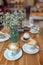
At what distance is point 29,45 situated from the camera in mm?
1479

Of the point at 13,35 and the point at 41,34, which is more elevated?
the point at 13,35

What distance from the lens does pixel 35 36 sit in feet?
6.08

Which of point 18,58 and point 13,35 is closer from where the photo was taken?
point 18,58

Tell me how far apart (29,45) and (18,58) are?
243 mm

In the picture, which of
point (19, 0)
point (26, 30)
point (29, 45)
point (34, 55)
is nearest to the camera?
point (34, 55)

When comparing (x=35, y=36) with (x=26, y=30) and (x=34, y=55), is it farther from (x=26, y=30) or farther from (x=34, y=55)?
(x=34, y=55)

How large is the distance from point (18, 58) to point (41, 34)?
0.74 m

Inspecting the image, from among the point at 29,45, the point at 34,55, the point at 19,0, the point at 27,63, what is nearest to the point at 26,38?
the point at 29,45

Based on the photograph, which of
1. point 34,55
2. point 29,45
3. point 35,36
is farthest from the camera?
point 35,36

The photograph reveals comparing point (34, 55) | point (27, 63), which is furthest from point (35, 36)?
point (27, 63)

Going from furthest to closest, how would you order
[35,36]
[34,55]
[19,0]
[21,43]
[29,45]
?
[19,0], [35,36], [21,43], [29,45], [34,55]

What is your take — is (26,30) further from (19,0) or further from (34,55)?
(19,0)

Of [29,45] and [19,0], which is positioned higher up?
[29,45]

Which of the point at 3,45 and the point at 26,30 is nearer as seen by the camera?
the point at 3,45
